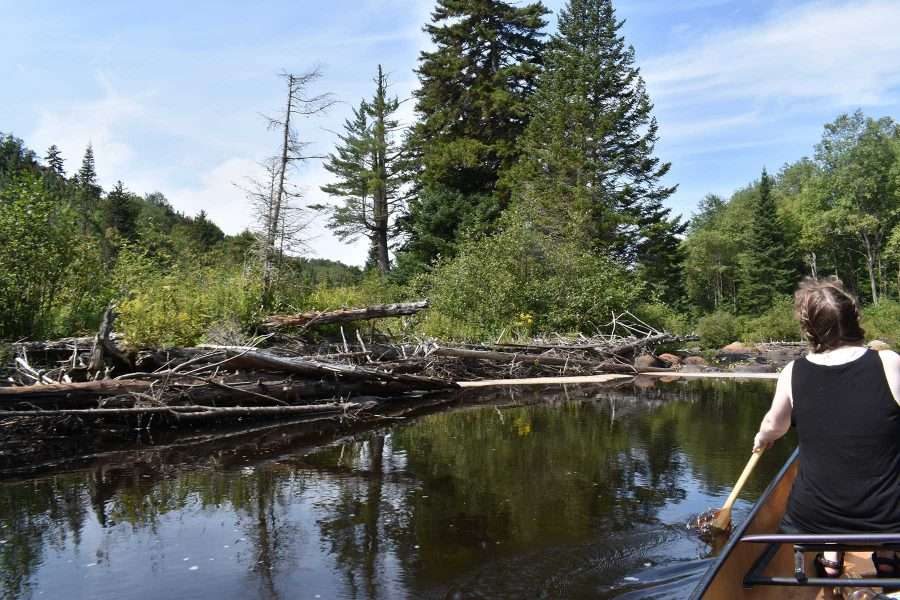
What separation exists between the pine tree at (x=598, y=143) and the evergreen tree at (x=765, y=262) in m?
15.6

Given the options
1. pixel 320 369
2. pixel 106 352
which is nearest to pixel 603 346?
pixel 320 369

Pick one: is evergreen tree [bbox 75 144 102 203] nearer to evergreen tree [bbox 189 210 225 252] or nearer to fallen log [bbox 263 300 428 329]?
evergreen tree [bbox 189 210 225 252]

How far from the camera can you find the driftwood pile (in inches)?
361

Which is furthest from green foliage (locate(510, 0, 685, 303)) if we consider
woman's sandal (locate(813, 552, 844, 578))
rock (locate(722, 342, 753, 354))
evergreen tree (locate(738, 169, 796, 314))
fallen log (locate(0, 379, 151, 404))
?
woman's sandal (locate(813, 552, 844, 578))

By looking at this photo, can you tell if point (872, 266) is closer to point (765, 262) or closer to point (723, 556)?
point (765, 262)

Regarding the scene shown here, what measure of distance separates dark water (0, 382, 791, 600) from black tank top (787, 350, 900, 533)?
188 centimetres

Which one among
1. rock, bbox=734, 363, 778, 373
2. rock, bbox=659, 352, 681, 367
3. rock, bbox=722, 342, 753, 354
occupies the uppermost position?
rock, bbox=659, 352, 681, 367

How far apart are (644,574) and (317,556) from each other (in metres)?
2.56

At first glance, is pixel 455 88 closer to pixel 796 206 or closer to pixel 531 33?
pixel 531 33

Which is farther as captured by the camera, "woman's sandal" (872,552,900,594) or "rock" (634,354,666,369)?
"rock" (634,354,666,369)

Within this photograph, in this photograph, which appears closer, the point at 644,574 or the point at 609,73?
the point at 644,574

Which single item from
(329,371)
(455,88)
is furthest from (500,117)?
(329,371)

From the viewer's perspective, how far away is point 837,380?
2916 mm

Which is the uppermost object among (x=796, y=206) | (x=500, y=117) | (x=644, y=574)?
(x=500, y=117)
